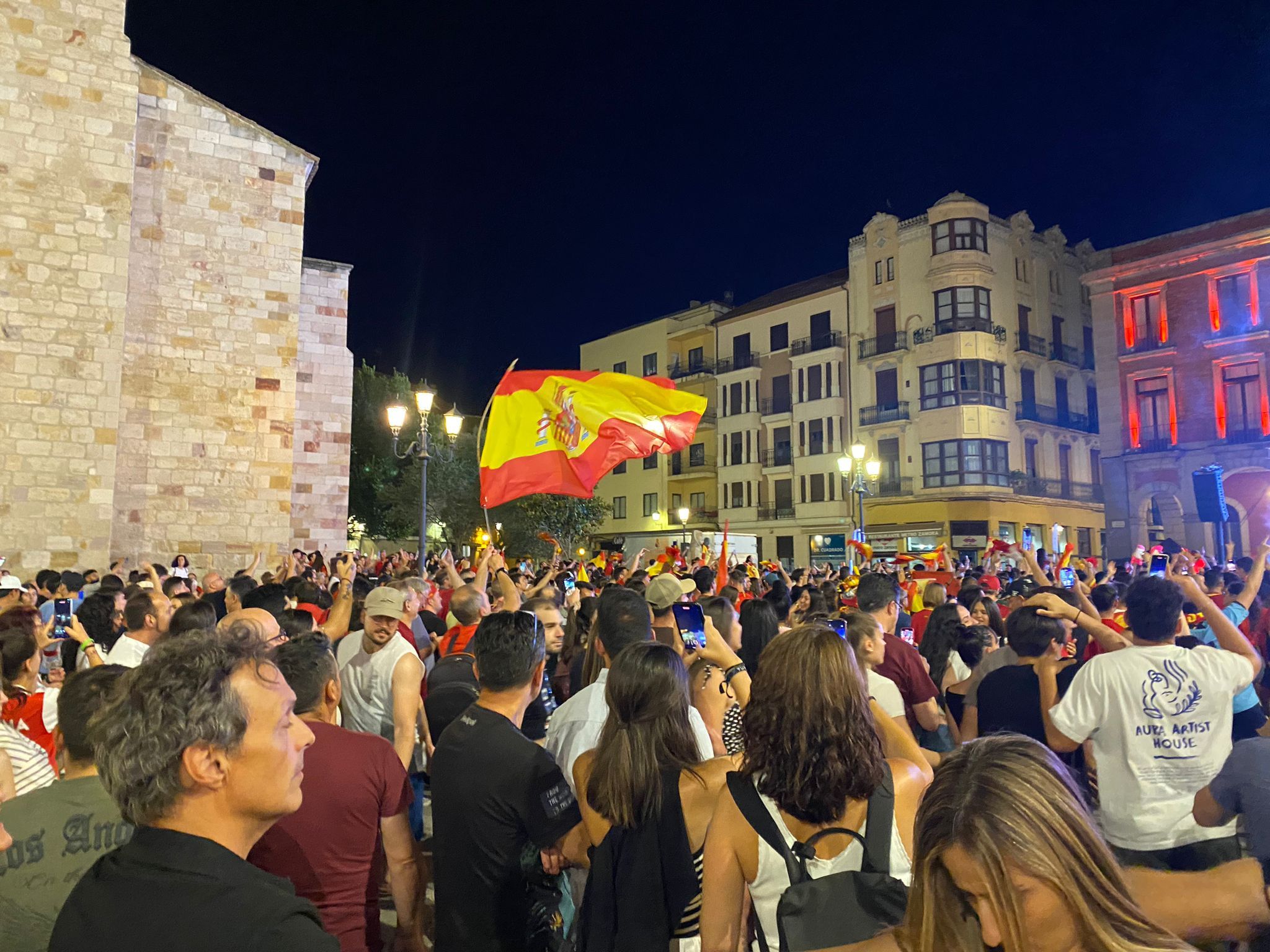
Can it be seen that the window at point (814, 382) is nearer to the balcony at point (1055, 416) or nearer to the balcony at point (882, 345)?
the balcony at point (882, 345)

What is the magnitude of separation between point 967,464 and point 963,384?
354 cm

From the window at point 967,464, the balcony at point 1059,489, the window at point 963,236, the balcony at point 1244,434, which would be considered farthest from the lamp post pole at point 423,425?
the balcony at point 1244,434

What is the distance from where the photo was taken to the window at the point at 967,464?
118 ft

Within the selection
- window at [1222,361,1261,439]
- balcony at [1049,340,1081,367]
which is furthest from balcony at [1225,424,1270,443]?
balcony at [1049,340,1081,367]

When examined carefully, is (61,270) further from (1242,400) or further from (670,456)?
(1242,400)

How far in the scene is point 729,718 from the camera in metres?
4.03

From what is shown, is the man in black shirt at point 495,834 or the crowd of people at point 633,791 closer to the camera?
the crowd of people at point 633,791

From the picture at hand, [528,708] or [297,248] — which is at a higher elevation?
[297,248]

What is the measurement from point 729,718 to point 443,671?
2.05 metres

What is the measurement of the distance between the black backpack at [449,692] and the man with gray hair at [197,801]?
294cm

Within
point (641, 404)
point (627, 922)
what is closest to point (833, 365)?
point (641, 404)

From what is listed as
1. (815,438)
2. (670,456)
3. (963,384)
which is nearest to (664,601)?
(963,384)

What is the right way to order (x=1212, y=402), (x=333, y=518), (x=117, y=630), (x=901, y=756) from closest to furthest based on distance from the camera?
(x=901, y=756), (x=117, y=630), (x=333, y=518), (x=1212, y=402)

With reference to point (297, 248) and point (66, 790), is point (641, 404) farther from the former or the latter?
point (297, 248)
